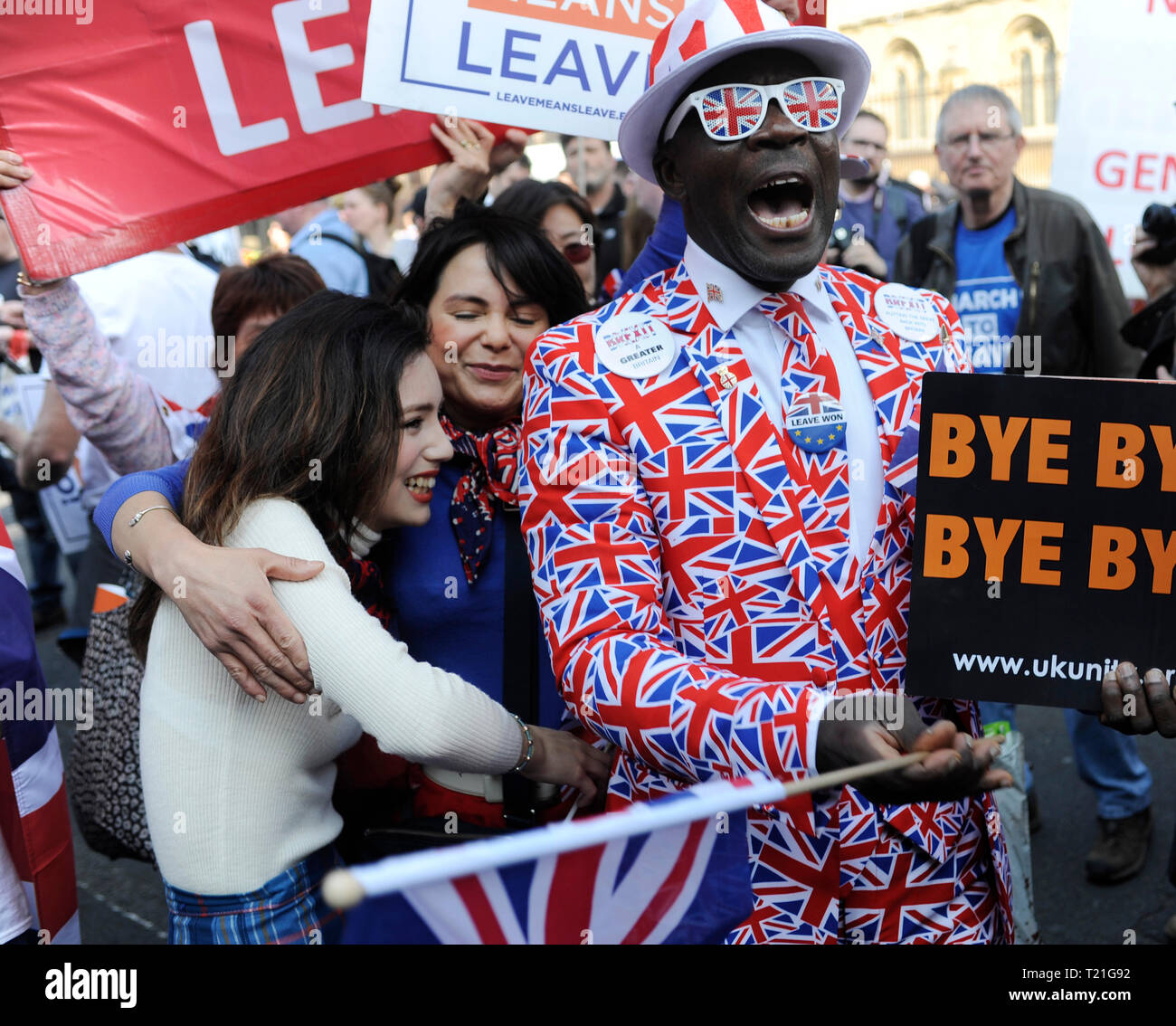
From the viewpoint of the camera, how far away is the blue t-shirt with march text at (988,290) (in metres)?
4.85

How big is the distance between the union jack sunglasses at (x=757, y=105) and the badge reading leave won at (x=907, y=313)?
29 centimetres

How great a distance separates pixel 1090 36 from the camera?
4.50 m

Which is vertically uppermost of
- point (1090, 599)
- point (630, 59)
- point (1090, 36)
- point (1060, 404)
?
point (1090, 36)

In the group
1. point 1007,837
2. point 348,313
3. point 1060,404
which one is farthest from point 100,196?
point 1007,837

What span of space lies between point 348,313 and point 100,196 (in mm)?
888

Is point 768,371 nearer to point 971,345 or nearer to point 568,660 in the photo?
point 568,660

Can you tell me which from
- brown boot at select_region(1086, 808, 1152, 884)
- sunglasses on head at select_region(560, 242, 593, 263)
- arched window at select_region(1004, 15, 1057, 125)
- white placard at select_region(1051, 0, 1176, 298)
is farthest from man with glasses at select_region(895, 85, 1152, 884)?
arched window at select_region(1004, 15, 1057, 125)

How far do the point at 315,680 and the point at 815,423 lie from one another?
0.84 metres

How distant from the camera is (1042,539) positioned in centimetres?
175

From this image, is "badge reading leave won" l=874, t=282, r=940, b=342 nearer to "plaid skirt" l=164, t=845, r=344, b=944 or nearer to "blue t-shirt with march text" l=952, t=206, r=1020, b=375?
"plaid skirt" l=164, t=845, r=344, b=944

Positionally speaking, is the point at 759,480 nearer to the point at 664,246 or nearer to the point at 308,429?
the point at 308,429

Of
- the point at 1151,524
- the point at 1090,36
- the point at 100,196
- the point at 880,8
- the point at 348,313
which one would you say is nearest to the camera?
the point at 1151,524

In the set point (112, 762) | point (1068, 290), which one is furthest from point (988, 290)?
point (112, 762)

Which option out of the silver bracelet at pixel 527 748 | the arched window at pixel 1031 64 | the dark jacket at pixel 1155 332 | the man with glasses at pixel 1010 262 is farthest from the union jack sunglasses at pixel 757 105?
the arched window at pixel 1031 64
